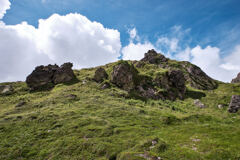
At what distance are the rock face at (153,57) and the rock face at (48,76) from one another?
334 ft

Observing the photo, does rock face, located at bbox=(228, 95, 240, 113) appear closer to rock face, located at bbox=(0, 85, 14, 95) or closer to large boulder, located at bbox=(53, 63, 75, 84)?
large boulder, located at bbox=(53, 63, 75, 84)

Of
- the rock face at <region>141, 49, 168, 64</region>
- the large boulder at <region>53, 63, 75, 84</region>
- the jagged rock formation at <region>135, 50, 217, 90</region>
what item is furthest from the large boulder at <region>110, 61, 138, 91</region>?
the rock face at <region>141, 49, 168, 64</region>

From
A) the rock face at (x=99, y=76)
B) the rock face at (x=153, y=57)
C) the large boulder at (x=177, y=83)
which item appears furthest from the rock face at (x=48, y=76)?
the rock face at (x=153, y=57)

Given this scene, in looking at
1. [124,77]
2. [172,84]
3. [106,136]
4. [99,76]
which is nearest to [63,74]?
[99,76]

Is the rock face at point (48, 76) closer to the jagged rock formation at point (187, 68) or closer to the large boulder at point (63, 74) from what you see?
the large boulder at point (63, 74)

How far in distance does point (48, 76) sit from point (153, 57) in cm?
11982

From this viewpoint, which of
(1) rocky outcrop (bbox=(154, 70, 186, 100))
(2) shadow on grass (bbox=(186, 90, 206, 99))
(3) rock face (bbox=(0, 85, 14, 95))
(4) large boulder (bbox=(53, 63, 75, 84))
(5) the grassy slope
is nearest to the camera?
(5) the grassy slope

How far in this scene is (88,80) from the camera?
6706 cm

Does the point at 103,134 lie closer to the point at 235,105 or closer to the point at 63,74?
the point at 235,105

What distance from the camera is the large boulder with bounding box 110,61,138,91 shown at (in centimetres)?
6512

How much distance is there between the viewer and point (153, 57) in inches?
→ 6073

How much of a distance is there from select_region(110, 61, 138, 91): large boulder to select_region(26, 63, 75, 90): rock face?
25.0m

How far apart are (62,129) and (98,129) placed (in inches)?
302

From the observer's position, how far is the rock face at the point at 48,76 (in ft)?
207
